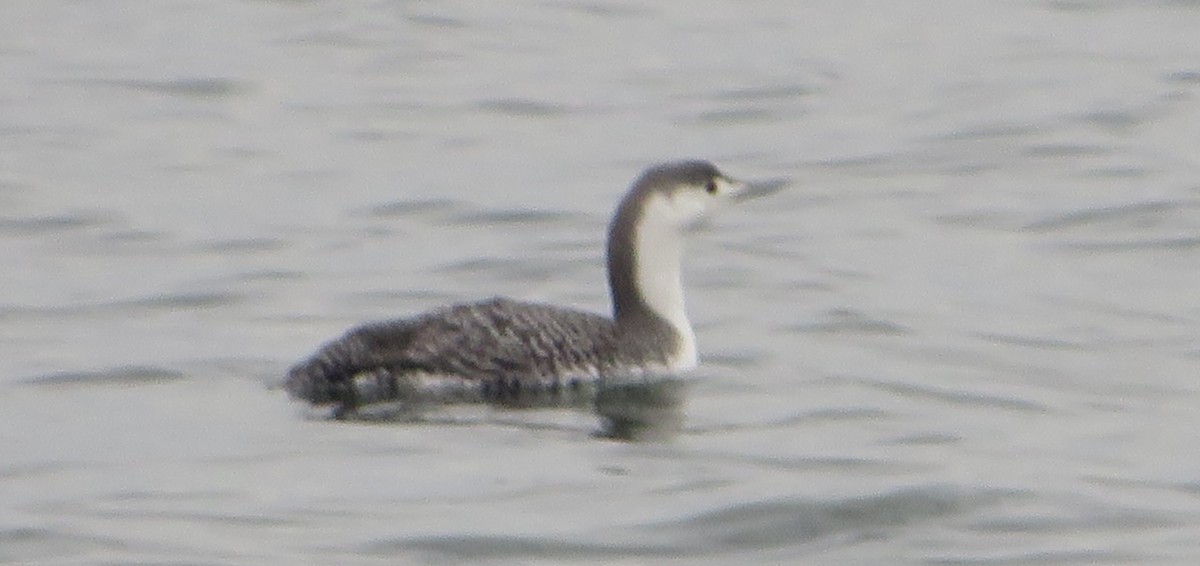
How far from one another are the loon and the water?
0.19 meters

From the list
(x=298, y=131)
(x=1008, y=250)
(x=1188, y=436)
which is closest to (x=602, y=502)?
(x=1188, y=436)

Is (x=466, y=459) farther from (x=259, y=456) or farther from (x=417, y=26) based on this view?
(x=417, y=26)

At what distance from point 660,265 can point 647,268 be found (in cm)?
5

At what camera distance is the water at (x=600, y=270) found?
9.55 metres

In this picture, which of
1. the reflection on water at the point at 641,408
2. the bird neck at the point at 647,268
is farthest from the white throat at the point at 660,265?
the reflection on water at the point at 641,408

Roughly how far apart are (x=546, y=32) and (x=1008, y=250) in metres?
6.71

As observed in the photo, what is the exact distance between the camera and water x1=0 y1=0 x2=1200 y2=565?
9.55 meters

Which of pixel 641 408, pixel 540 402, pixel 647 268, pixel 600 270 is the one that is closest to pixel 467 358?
pixel 540 402

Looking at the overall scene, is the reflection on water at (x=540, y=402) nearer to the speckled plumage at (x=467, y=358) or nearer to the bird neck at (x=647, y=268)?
the speckled plumage at (x=467, y=358)

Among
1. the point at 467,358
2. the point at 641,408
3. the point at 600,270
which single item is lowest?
the point at 600,270

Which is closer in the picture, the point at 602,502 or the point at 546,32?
the point at 602,502

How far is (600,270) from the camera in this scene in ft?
45.7

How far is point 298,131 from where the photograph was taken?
56.1 feet

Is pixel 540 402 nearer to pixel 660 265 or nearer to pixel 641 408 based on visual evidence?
pixel 641 408
